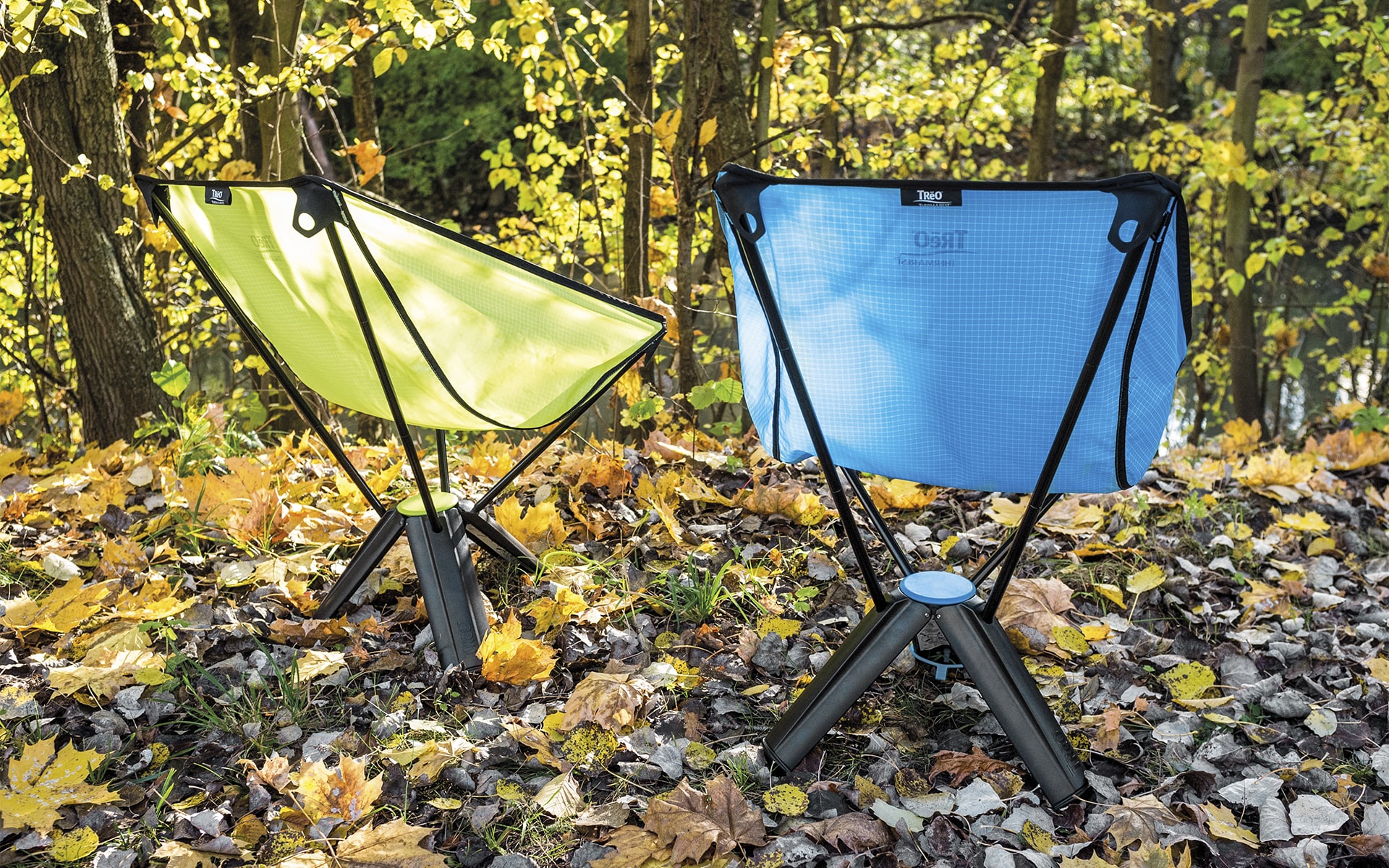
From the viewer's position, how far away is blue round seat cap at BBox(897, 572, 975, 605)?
1617 millimetres

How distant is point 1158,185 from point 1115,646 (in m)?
1.24

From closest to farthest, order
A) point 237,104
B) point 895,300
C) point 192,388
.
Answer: point 895,300 → point 237,104 → point 192,388

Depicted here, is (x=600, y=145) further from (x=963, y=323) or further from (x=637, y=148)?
(x=963, y=323)

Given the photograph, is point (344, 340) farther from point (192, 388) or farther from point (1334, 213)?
point (1334, 213)

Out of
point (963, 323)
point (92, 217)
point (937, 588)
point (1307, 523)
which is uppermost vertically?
point (92, 217)

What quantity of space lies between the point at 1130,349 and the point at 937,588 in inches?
19.8

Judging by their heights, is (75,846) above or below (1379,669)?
above

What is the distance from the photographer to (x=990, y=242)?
52.6 inches

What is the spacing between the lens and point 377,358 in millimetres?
1799

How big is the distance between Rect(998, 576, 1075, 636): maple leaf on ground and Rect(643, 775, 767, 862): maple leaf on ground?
2.68ft

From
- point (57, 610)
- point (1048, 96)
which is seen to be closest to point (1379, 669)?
point (57, 610)

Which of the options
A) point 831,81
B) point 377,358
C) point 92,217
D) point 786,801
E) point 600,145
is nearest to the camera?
point 786,801

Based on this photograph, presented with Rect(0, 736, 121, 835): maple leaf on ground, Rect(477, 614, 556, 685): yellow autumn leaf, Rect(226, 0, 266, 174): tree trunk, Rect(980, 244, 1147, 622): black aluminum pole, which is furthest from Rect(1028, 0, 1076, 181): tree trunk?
Rect(0, 736, 121, 835): maple leaf on ground

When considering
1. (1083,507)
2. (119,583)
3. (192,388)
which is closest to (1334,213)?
(1083,507)
